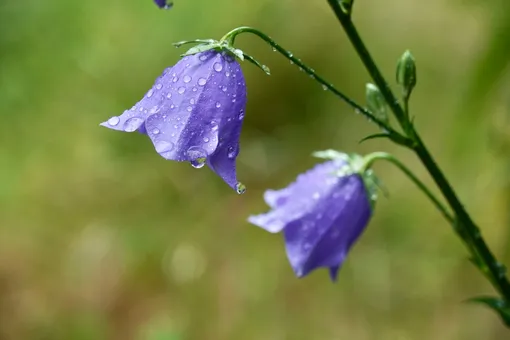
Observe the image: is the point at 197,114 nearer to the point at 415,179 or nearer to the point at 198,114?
the point at 198,114

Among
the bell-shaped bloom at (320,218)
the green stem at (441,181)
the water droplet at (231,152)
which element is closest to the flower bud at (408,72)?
the green stem at (441,181)

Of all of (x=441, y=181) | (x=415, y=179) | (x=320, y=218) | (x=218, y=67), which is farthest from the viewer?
(x=320, y=218)

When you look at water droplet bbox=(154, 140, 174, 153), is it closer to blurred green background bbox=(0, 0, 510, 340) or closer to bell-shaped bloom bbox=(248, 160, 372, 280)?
bell-shaped bloom bbox=(248, 160, 372, 280)

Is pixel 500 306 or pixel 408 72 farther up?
pixel 408 72

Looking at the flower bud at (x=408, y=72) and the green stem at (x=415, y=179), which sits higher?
the flower bud at (x=408, y=72)

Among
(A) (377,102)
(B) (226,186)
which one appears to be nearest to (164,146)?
(A) (377,102)

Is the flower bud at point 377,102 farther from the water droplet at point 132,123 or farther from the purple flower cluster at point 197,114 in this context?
the water droplet at point 132,123

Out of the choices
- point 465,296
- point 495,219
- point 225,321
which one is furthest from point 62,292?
point 495,219
